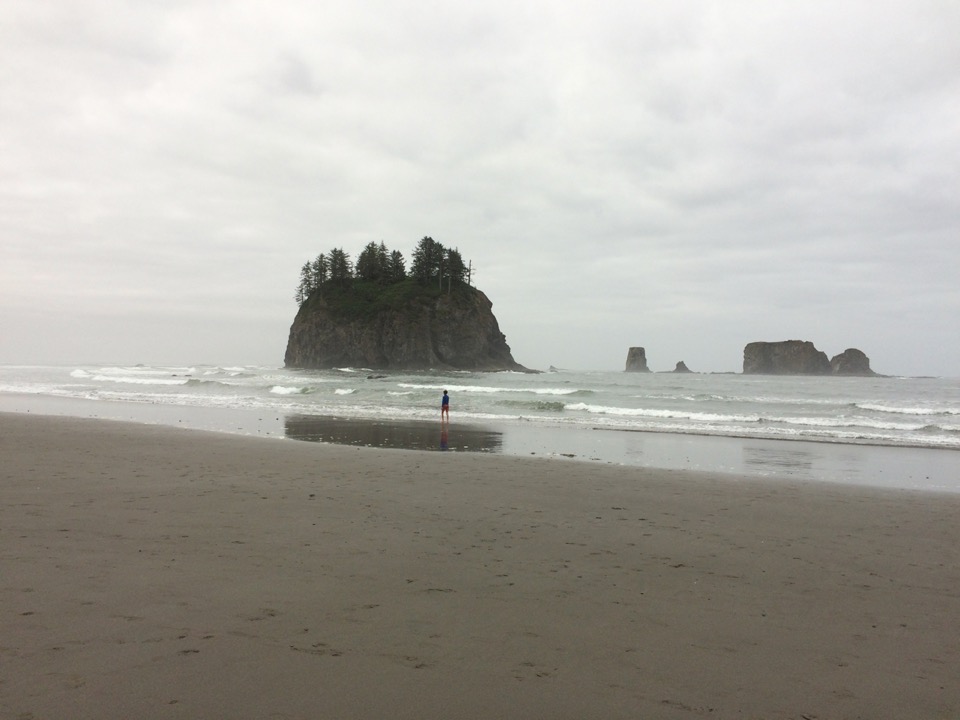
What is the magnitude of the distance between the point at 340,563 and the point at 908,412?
37871mm

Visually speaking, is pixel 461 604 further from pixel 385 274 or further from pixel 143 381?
pixel 385 274

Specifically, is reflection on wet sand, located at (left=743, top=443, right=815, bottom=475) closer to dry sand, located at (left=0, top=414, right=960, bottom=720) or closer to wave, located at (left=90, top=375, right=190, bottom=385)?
dry sand, located at (left=0, top=414, right=960, bottom=720)

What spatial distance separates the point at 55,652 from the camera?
354 centimetres

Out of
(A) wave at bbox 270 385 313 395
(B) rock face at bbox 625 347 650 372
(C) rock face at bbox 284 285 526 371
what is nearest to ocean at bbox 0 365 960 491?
(A) wave at bbox 270 385 313 395

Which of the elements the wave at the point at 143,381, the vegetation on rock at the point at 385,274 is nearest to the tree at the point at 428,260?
the vegetation on rock at the point at 385,274

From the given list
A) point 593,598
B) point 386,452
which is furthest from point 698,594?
point 386,452

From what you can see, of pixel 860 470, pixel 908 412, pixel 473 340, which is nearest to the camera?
pixel 860 470

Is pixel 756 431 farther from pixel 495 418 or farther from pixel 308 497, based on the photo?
pixel 308 497

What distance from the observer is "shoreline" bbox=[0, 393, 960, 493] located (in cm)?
1346

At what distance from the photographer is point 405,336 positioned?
94.2m

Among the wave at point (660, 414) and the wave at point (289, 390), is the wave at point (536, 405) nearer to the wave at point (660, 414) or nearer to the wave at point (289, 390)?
the wave at point (660, 414)

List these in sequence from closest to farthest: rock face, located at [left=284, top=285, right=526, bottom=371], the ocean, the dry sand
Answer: the dry sand
the ocean
rock face, located at [left=284, top=285, right=526, bottom=371]

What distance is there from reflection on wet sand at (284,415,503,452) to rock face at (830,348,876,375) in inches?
4816

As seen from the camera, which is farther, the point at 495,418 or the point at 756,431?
the point at 495,418
